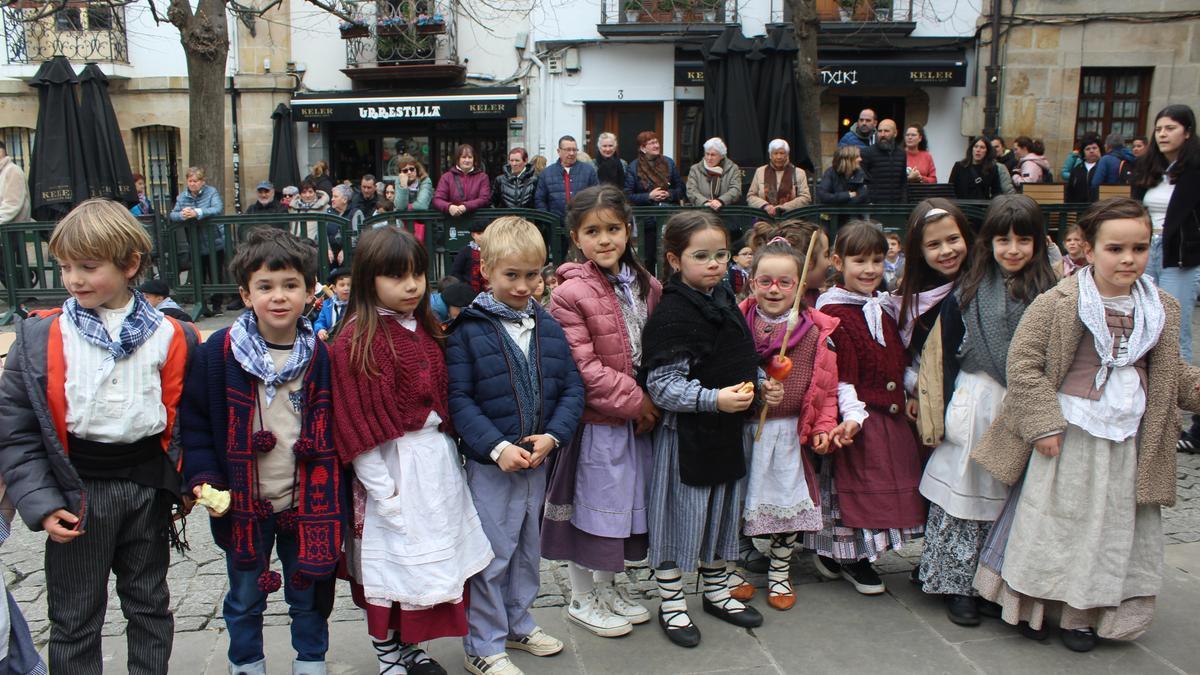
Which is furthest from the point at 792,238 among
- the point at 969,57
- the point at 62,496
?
the point at 969,57

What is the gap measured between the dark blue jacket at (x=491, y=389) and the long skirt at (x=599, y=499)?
23 cm

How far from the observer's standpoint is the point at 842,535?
12.5ft

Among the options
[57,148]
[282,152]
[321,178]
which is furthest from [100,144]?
[282,152]

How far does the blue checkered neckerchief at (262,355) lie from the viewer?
A: 2.82 m

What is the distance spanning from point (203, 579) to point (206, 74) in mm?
8999

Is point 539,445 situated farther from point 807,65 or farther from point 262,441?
point 807,65

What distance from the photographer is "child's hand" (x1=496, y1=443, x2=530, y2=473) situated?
2988mm

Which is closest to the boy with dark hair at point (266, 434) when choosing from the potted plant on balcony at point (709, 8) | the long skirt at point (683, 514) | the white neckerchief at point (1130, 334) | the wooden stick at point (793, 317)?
the long skirt at point (683, 514)

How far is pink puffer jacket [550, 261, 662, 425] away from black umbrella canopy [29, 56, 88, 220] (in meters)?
8.68

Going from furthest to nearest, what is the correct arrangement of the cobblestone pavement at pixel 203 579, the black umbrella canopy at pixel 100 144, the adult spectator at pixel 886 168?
the black umbrella canopy at pixel 100 144 → the adult spectator at pixel 886 168 → the cobblestone pavement at pixel 203 579

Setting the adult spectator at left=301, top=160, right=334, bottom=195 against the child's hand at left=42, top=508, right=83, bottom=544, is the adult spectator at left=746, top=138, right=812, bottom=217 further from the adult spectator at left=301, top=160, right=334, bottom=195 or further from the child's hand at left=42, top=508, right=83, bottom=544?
the adult spectator at left=301, top=160, right=334, bottom=195

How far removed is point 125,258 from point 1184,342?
598cm

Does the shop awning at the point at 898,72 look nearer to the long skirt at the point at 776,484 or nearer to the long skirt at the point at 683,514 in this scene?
the long skirt at the point at 776,484

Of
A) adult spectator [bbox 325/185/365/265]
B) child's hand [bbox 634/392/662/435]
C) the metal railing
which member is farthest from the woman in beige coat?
adult spectator [bbox 325/185/365/265]
